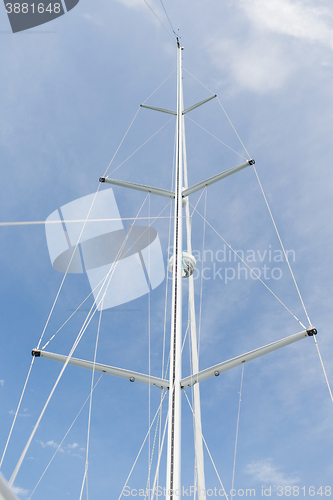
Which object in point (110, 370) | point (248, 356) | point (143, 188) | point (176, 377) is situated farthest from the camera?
point (143, 188)

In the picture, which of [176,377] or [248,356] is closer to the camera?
[176,377]

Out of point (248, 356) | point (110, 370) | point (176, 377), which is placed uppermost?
point (110, 370)

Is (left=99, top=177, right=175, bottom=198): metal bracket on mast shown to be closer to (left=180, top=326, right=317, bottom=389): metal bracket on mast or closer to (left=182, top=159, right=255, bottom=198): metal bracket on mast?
(left=182, top=159, right=255, bottom=198): metal bracket on mast

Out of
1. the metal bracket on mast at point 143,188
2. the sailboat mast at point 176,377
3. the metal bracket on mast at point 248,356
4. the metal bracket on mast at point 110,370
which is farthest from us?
the metal bracket on mast at point 143,188

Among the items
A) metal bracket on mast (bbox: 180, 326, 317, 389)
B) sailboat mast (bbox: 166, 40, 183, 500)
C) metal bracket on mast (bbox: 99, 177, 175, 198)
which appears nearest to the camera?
sailboat mast (bbox: 166, 40, 183, 500)

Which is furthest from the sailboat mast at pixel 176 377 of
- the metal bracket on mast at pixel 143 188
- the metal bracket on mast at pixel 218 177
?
the metal bracket on mast at pixel 218 177

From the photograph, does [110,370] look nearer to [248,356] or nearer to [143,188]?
[248,356]

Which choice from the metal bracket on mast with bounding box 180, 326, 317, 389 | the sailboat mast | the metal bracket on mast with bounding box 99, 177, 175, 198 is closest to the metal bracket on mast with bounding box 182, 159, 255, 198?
the metal bracket on mast with bounding box 99, 177, 175, 198

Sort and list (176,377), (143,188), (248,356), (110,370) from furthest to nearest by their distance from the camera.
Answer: (143,188) → (110,370) → (248,356) → (176,377)

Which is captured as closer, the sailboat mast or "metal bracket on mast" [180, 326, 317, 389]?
the sailboat mast

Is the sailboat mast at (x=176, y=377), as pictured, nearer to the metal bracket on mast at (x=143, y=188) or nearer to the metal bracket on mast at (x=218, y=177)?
the metal bracket on mast at (x=143, y=188)

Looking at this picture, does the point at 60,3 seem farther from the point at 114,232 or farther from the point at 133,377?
the point at 133,377

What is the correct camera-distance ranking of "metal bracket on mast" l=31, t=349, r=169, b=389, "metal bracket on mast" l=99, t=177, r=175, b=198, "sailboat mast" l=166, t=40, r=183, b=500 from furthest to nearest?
"metal bracket on mast" l=99, t=177, r=175, b=198
"metal bracket on mast" l=31, t=349, r=169, b=389
"sailboat mast" l=166, t=40, r=183, b=500

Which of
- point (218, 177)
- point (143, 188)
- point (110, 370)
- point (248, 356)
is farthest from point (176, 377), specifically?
point (218, 177)
